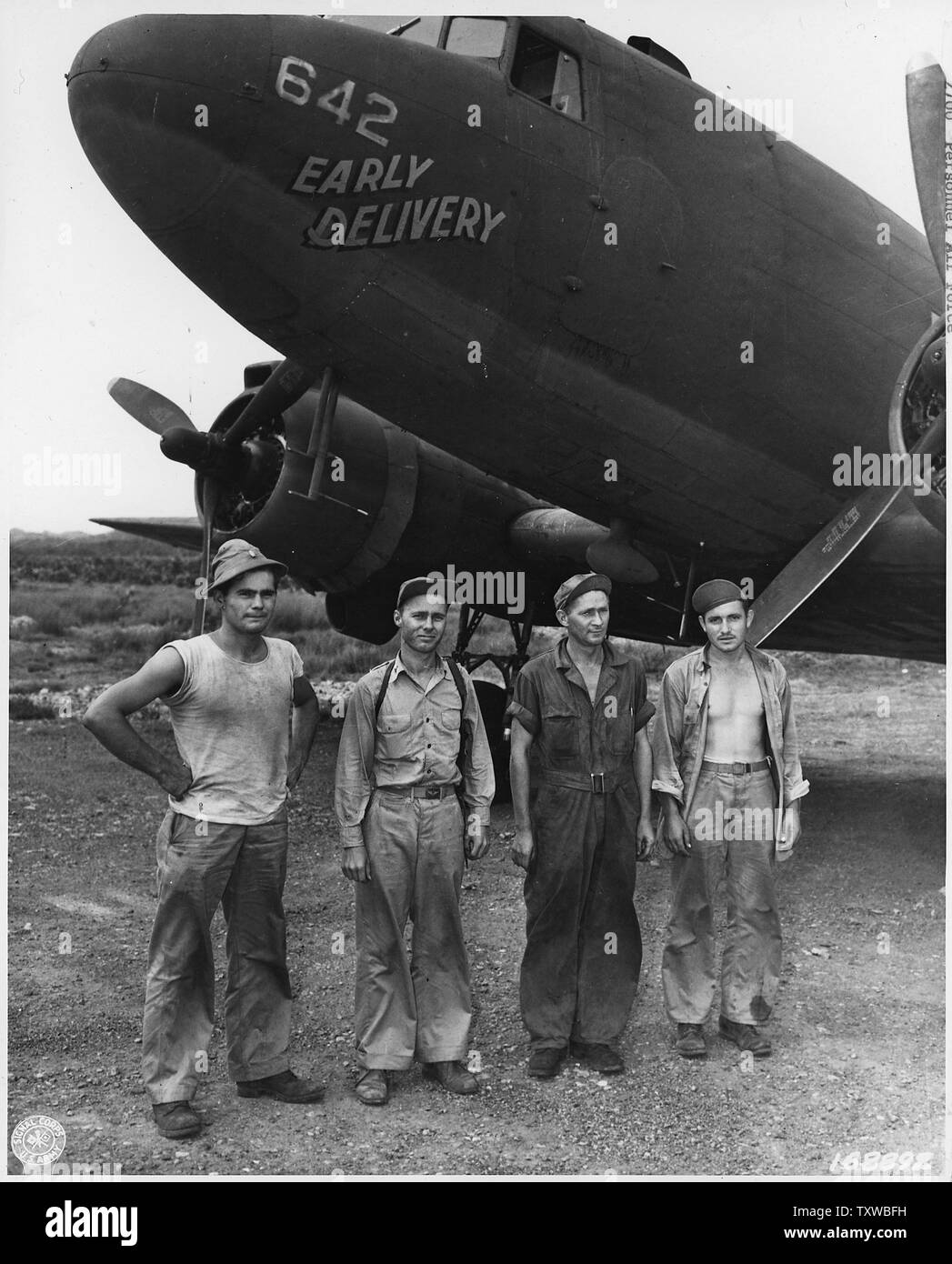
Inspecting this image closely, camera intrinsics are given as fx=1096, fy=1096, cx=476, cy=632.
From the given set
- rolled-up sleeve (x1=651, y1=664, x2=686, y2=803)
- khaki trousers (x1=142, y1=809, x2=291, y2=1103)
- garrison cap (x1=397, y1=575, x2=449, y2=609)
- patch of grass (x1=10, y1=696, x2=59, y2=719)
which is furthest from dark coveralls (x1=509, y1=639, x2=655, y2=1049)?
patch of grass (x1=10, y1=696, x2=59, y2=719)

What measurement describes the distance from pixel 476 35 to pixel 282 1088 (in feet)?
16.4

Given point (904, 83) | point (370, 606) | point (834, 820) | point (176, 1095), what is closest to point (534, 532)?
point (370, 606)

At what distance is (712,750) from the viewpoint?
4.64 m

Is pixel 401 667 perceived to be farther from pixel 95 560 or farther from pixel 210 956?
pixel 95 560

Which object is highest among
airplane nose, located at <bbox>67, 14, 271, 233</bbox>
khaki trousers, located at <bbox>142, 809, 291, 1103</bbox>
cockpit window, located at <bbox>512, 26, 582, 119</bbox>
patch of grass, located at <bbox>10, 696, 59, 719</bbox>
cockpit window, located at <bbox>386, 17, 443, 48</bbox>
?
cockpit window, located at <bbox>386, 17, 443, 48</bbox>

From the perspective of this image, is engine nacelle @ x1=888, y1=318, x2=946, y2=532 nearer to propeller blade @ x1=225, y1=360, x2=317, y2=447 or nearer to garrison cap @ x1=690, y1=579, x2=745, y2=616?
garrison cap @ x1=690, y1=579, x2=745, y2=616

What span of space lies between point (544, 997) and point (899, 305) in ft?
16.7

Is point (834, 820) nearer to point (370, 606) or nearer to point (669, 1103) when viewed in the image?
point (370, 606)

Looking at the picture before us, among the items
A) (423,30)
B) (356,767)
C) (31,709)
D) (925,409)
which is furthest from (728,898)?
(31,709)

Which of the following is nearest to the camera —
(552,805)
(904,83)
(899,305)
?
(552,805)

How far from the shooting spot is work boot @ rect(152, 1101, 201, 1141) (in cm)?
388

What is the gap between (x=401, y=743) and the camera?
14.0 ft

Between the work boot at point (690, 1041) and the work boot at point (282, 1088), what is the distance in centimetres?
151

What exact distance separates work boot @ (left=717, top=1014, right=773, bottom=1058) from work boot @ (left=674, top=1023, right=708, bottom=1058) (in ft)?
0.41
